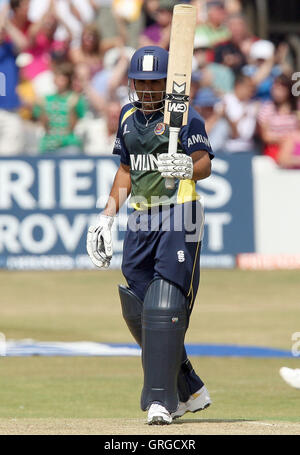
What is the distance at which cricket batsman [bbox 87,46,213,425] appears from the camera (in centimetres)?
654

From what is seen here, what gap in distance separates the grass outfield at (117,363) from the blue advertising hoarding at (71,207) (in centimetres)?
32

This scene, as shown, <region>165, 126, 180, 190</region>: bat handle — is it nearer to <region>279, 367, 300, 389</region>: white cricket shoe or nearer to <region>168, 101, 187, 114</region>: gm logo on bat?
<region>168, 101, 187, 114</region>: gm logo on bat

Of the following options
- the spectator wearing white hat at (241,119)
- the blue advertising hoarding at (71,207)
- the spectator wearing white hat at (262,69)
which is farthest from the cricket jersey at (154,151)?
the spectator wearing white hat at (262,69)

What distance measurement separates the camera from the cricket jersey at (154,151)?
660 centimetres

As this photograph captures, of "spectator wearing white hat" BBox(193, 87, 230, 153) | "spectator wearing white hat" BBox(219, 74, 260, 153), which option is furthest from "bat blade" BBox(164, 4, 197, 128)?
"spectator wearing white hat" BBox(219, 74, 260, 153)

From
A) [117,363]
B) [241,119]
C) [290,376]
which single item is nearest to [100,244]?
[290,376]

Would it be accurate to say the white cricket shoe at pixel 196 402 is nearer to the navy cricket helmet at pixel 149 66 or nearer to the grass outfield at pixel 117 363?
the grass outfield at pixel 117 363

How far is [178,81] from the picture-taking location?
648cm

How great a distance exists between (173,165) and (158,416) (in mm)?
1405

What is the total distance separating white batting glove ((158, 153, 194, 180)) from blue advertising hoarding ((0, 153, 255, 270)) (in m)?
8.63

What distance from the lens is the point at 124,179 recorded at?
6.96 meters

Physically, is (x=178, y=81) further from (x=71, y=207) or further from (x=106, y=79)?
(x=106, y=79)
